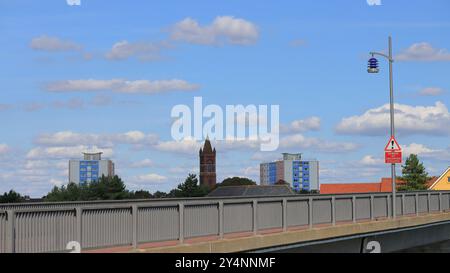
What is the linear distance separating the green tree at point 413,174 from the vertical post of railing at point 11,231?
117759 mm

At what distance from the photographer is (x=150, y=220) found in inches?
688

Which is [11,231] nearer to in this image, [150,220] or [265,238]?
[150,220]

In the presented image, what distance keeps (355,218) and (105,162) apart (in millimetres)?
155340

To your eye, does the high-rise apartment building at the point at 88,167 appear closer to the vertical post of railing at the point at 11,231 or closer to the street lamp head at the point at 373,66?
the street lamp head at the point at 373,66

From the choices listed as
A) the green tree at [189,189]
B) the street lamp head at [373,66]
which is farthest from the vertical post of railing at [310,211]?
the green tree at [189,189]

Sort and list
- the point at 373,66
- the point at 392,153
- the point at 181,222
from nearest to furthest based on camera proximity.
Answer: the point at 181,222 < the point at 392,153 < the point at 373,66

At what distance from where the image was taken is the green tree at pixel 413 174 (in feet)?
416

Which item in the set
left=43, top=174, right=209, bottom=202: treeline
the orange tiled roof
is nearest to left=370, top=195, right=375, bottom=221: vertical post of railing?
left=43, top=174, right=209, bottom=202: treeline

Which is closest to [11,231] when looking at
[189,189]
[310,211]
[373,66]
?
[310,211]

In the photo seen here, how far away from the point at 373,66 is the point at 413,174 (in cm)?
9914
